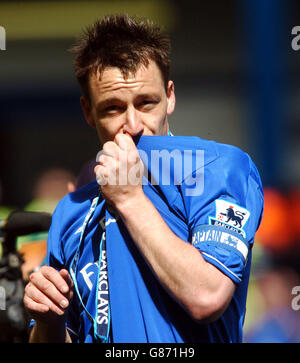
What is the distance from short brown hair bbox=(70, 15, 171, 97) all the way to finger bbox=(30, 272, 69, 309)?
0.54 metres

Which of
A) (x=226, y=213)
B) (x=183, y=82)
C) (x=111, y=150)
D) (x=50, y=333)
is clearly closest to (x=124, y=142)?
(x=111, y=150)

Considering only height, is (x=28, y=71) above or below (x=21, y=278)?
above

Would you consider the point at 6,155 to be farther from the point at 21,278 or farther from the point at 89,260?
the point at 89,260

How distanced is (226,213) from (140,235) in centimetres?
21

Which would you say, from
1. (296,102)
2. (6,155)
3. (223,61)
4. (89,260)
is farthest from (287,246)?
(6,155)

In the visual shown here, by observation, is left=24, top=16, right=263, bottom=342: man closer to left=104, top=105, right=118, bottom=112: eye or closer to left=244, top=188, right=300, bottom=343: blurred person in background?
left=104, top=105, right=118, bottom=112: eye

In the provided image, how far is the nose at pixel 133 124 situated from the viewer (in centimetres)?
157

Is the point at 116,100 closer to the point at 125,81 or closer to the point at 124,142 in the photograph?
the point at 125,81

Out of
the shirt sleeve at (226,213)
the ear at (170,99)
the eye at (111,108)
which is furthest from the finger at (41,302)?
the ear at (170,99)

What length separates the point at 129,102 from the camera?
1.59 m

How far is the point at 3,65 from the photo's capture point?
7.52 m

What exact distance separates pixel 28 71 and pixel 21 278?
5.72 meters

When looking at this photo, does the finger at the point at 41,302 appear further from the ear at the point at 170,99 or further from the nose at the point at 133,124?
the ear at the point at 170,99
